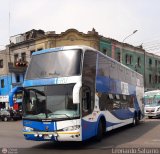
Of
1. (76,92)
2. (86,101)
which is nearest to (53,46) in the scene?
(86,101)

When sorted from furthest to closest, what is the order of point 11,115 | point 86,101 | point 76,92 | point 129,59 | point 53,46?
point 129,59 → point 53,46 → point 11,115 → point 86,101 → point 76,92

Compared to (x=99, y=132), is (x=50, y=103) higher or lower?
higher

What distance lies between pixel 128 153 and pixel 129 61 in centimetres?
4011

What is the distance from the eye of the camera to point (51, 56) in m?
14.0

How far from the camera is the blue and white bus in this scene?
1288 centimetres

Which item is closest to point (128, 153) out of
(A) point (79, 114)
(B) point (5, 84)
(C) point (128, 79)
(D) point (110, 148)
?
(D) point (110, 148)

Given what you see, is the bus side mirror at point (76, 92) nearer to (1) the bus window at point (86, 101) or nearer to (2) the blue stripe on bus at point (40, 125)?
(1) the bus window at point (86, 101)

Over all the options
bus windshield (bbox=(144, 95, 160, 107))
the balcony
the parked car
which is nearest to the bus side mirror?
bus windshield (bbox=(144, 95, 160, 107))

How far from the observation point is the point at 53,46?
41812 millimetres

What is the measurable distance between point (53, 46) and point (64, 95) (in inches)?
1147

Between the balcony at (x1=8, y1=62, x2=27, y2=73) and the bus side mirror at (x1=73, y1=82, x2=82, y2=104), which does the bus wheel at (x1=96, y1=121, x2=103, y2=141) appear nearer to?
the bus side mirror at (x1=73, y1=82, x2=82, y2=104)

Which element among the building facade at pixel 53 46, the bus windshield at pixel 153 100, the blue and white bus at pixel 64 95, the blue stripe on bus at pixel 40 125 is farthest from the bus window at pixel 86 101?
the building facade at pixel 53 46

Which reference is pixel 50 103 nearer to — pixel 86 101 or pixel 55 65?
pixel 86 101

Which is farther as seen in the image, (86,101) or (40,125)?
(86,101)
